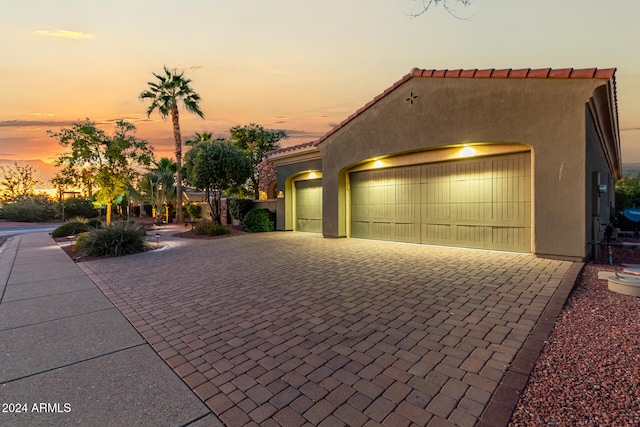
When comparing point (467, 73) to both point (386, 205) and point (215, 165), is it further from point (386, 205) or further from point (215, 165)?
point (215, 165)

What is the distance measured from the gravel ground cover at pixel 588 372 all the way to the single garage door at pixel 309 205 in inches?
429

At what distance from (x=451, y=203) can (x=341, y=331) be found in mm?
7244

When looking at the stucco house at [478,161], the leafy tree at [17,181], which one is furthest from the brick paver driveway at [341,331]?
the leafy tree at [17,181]

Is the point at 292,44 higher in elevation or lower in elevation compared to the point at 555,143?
higher

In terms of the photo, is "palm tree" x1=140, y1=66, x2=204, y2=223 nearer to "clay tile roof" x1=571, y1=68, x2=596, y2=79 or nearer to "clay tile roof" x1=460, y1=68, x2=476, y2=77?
"clay tile roof" x1=460, y1=68, x2=476, y2=77

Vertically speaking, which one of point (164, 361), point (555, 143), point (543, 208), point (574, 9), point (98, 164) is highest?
point (574, 9)

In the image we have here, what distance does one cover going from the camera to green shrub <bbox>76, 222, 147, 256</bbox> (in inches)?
366

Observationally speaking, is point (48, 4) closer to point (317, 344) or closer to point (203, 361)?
point (203, 361)

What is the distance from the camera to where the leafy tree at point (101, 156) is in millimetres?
16031

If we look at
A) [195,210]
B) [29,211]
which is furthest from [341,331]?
[29,211]

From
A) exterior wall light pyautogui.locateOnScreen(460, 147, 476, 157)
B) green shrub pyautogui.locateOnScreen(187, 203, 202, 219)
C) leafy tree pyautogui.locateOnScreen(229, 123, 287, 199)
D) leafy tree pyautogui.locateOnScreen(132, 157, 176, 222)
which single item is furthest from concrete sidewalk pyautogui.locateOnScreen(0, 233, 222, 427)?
leafy tree pyautogui.locateOnScreen(229, 123, 287, 199)

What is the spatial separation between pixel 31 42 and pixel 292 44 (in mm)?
8731

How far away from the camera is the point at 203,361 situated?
287cm

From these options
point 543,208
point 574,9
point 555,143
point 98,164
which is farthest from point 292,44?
point 98,164
